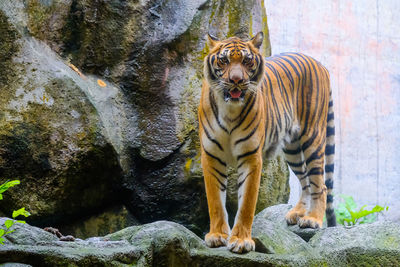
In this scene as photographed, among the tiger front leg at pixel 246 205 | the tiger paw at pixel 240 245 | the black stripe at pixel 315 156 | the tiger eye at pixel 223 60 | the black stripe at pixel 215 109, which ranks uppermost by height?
the tiger eye at pixel 223 60

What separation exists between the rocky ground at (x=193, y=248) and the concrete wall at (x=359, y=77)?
575 cm

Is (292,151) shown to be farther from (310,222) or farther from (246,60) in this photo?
(246,60)

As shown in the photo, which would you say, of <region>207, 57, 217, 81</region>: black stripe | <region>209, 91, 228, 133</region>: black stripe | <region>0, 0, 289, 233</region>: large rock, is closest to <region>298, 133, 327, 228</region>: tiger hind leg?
<region>0, 0, 289, 233</region>: large rock

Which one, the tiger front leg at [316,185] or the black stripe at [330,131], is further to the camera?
the black stripe at [330,131]

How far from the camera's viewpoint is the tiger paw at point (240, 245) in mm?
3238

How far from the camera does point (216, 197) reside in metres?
3.61

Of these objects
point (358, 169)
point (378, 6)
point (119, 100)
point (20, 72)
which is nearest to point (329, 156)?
point (119, 100)

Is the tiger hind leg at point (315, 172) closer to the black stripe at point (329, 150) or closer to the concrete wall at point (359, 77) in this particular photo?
the black stripe at point (329, 150)

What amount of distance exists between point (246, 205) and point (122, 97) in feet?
6.35

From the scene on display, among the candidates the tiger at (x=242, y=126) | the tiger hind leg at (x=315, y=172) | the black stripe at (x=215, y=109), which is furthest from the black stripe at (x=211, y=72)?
the tiger hind leg at (x=315, y=172)

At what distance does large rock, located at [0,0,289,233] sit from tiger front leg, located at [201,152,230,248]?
1.11 m

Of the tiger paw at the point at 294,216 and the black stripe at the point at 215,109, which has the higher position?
the black stripe at the point at 215,109

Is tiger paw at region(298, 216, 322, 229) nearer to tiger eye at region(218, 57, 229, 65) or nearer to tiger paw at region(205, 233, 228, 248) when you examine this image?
tiger paw at region(205, 233, 228, 248)

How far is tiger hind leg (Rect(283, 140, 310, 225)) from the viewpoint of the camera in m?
4.49
